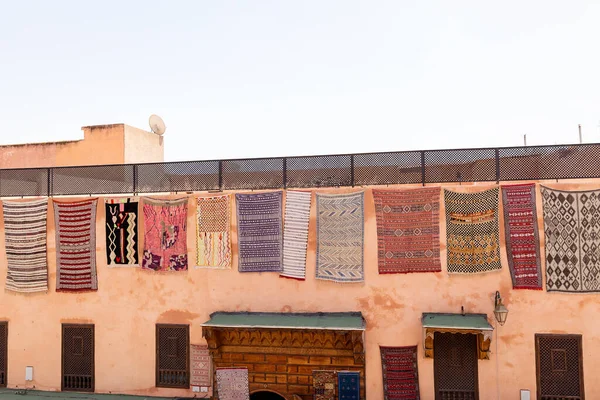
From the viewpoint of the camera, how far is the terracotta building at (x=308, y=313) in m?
7.47

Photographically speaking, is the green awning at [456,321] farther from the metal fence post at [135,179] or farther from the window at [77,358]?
the window at [77,358]

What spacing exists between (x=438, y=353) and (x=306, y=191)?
3.37m

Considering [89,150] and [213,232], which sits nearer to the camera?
[213,232]

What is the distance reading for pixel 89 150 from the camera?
1395 cm

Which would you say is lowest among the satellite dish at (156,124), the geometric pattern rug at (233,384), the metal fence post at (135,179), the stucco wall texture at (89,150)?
Result: the geometric pattern rug at (233,384)

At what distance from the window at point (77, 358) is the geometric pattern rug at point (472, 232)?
21.5 feet

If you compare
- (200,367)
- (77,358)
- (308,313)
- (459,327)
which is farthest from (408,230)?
(77,358)

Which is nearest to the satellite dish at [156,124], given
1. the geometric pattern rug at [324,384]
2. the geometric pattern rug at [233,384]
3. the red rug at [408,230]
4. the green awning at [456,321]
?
the geometric pattern rug at [233,384]

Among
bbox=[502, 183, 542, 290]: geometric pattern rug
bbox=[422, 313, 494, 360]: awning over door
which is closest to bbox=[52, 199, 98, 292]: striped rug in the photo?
bbox=[422, 313, 494, 360]: awning over door

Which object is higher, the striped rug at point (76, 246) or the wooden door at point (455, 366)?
the striped rug at point (76, 246)

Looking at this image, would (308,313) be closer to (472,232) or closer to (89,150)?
(472,232)

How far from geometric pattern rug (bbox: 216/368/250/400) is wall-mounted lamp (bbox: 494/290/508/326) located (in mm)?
Result: 4114

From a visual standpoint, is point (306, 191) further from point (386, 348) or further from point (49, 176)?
point (49, 176)

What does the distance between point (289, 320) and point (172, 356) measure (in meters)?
2.35
